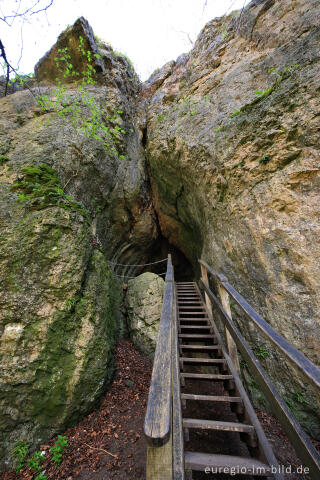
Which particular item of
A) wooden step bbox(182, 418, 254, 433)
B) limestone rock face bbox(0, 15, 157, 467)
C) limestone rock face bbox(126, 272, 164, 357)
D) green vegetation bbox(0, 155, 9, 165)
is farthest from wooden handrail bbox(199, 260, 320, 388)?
green vegetation bbox(0, 155, 9, 165)

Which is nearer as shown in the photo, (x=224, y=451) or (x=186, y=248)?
(x=224, y=451)

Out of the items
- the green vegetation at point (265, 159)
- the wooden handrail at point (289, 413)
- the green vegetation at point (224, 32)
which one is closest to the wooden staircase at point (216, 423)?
the wooden handrail at point (289, 413)

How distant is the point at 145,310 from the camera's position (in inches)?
209

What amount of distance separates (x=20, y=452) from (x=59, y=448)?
52 centimetres

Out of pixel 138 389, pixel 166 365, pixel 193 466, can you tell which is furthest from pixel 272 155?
pixel 138 389

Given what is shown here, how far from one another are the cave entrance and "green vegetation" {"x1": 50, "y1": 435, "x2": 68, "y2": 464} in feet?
28.7

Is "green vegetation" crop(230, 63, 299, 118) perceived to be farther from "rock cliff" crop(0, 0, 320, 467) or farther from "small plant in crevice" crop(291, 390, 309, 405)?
"small plant in crevice" crop(291, 390, 309, 405)

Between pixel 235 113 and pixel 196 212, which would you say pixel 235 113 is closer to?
pixel 235 113

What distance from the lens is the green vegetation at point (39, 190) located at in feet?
13.1

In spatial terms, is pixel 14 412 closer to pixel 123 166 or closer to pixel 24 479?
pixel 24 479

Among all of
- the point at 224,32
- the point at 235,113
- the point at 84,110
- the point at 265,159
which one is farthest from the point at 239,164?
the point at 224,32

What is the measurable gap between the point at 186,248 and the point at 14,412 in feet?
28.4

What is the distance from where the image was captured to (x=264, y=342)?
11.2 ft

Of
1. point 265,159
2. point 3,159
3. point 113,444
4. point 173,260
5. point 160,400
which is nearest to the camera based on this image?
point 160,400
